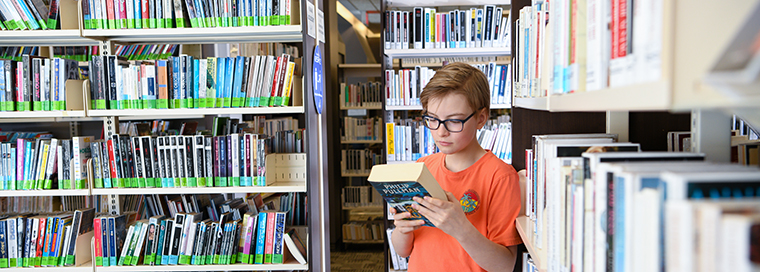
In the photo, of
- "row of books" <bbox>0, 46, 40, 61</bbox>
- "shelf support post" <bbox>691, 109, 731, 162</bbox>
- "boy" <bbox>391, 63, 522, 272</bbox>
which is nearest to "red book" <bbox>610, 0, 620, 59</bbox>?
"shelf support post" <bbox>691, 109, 731, 162</bbox>

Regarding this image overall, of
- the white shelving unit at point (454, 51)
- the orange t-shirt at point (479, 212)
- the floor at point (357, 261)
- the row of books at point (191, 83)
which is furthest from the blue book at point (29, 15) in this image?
the floor at point (357, 261)

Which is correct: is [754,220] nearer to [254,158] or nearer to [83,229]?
[254,158]

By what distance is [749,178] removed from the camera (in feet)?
1.27

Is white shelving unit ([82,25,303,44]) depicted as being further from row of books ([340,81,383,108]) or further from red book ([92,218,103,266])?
row of books ([340,81,383,108])

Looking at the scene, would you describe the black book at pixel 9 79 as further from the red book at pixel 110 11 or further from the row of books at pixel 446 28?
the row of books at pixel 446 28

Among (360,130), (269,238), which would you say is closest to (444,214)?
(269,238)

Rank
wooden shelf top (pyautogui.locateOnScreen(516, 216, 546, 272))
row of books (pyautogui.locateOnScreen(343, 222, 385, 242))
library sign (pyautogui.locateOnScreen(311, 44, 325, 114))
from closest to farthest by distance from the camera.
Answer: wooden shelf top (pyautogui.locateOnScreen(516, 216, 546, 272)), library sign (pyautogui.locateOnScreen(311, 44, 325, 114)), row of books (pyautogui.locateOnScreen(343, 222, 385, 242))

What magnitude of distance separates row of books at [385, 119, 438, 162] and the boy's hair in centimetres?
177

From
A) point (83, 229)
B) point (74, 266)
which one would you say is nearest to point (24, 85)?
point (83, 229)

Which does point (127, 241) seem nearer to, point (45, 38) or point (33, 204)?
point (45, 38)

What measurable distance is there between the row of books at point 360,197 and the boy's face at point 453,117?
3.53 m

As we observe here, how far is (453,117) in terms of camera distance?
1.29 m

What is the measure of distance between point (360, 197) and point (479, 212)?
361 cm

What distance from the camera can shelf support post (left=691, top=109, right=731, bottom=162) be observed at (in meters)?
0.66
